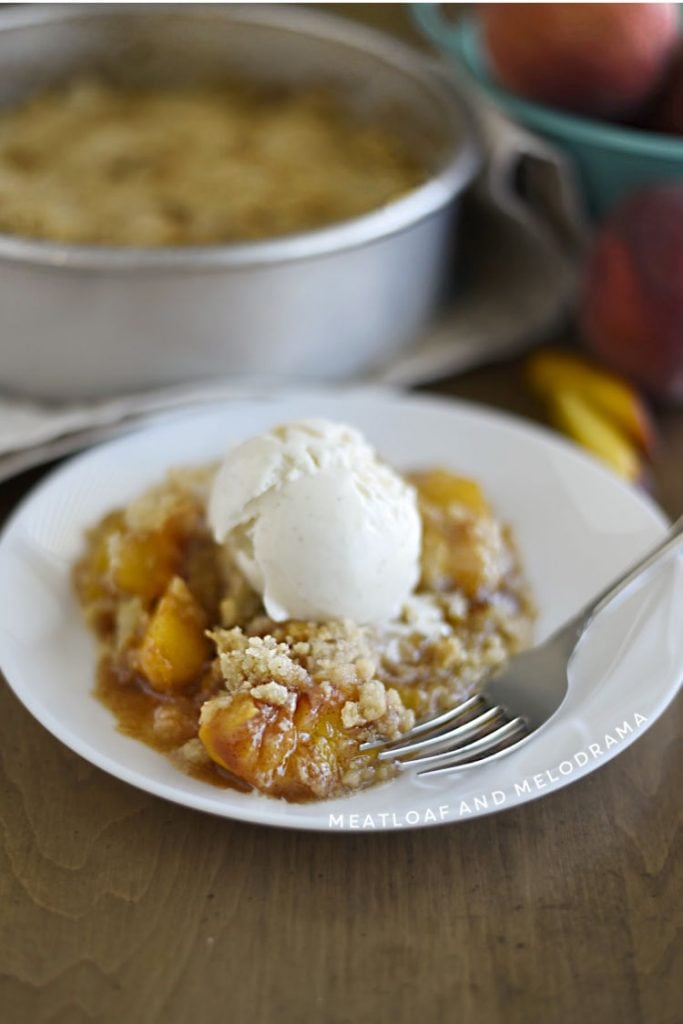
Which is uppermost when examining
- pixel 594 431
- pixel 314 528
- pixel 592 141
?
pixel 592 141

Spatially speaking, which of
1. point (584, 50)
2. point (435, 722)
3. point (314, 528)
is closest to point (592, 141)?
point (584, 50)

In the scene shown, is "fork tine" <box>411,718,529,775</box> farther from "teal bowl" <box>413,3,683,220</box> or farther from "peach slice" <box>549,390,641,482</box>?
"teal bowl" <box>413,3,683,220</box>

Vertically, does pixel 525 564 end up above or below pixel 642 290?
below

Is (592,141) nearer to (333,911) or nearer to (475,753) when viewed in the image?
(475,753)

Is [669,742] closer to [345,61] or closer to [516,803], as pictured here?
[516,803]

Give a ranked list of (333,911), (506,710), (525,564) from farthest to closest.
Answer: (525,564) → (506,710) → (333,911)

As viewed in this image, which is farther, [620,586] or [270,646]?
[620,586]

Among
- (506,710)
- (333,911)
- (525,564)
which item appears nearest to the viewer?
(333,911)
